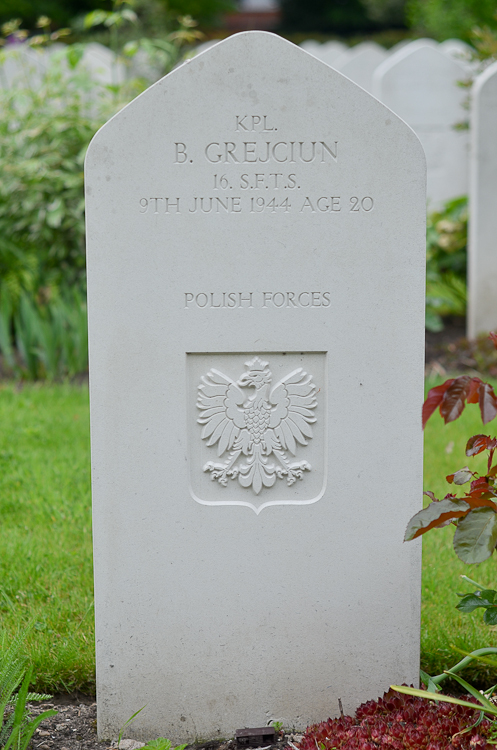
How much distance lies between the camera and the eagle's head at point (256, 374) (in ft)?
5.95

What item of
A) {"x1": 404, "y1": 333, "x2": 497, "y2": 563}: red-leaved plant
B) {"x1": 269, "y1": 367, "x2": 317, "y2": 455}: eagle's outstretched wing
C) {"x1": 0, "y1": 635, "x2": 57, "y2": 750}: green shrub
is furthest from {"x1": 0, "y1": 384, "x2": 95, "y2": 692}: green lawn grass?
{"x1": 404, "y1": 333, "x2": 497, "y2": 563}: red-leaved plant

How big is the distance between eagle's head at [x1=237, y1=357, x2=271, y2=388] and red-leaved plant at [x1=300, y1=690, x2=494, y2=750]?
2.65 feet

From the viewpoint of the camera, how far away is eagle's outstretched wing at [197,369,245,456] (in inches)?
71.2

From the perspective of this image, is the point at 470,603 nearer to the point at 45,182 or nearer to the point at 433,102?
the point at 45,182

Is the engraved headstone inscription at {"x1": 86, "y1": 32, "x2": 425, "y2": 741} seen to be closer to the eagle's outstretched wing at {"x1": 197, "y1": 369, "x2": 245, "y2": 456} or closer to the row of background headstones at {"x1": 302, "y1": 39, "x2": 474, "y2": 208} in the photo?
the eagle's outstretched wing at {"x1": 197, "y1": 369, "x2": 245, "y2": 456}

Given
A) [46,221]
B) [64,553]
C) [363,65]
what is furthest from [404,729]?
[363,65]

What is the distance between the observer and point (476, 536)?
1.44 metres

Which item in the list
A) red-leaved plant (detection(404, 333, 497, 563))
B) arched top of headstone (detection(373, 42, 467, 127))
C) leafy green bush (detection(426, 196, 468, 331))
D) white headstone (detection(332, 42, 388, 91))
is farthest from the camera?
white headstone (detection(332, 42, 388, 91))

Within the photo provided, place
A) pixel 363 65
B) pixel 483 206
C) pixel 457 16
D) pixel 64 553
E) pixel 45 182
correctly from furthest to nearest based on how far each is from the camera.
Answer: pixel 457 16, pixel 363 65, pixel 483 206, pixel 45 182, pixel 64 553

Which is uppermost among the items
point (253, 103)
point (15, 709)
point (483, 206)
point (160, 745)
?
point (483, 206)

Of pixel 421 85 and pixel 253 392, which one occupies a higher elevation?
pixel 421 85

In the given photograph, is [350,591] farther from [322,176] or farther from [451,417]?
[322,176]

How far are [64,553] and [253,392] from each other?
1.14 meters

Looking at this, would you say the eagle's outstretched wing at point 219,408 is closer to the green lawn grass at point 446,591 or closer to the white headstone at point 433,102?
the green lawn grass at point 446,591
